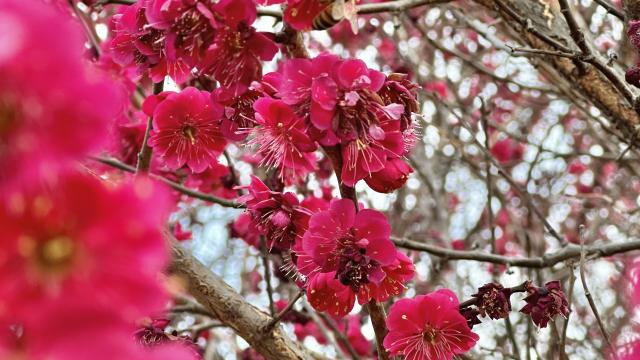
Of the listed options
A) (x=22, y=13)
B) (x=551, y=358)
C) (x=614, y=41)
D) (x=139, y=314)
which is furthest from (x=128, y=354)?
(x=614, y=41)

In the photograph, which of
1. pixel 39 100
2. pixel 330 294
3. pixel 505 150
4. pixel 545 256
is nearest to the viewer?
pixel 39 100

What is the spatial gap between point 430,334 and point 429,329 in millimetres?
13

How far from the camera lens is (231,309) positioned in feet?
5.86

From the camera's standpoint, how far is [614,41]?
3893mm

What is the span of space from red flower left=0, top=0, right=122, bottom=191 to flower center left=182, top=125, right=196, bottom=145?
127 centimetres

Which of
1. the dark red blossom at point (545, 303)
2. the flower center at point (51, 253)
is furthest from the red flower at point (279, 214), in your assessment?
the flower center at point (51, 253)

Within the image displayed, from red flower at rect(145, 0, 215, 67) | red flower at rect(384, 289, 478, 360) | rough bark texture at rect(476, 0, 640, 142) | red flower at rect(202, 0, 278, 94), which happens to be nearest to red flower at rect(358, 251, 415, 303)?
red flower at rect(384, 289, 478, 360)

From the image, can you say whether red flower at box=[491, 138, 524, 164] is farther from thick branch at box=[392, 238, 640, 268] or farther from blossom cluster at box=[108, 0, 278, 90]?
blossom cluster at box=[108, 0, 278, 90]

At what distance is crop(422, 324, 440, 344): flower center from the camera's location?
5.34 feet

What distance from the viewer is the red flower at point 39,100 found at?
57cm

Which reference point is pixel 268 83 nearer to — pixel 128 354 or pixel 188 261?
pixel 188 261

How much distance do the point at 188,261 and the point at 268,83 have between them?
1.72 ft

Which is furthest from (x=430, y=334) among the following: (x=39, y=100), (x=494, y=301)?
(x=39, y=100)

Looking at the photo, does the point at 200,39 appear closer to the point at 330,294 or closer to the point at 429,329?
the point at 330,294
